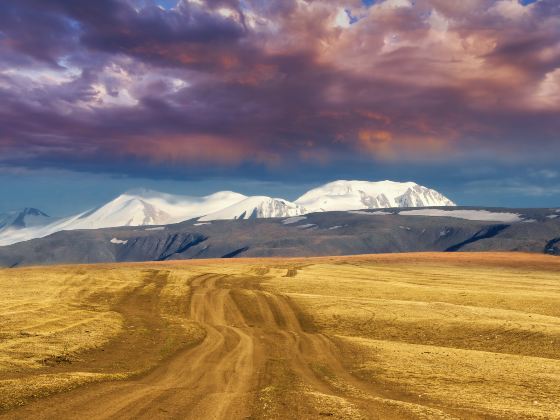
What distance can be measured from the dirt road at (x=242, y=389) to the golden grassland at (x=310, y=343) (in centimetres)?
19

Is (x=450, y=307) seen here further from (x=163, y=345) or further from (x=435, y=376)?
(x=163, y=345)

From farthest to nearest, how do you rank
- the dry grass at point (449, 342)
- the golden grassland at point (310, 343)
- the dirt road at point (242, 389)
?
the dry grass at point (449, 342) → the golden grassland at point (310, 343) → the dirt road at point (242, 389)

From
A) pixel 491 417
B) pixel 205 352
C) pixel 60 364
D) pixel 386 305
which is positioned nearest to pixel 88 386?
pixel 60 364

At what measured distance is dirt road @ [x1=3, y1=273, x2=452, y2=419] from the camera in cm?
2405

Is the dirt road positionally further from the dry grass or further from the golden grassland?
the dry grass

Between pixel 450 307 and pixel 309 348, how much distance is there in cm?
2937

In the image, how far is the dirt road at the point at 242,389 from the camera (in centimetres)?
2405

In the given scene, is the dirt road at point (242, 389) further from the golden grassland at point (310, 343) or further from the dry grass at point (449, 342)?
the dry grass at point (449, 342)

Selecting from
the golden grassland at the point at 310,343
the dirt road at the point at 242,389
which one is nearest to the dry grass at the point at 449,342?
the golden grassland at the point at 310,343

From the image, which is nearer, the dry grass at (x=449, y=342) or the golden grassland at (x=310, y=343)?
the golden grassland at (x=310, y=343)

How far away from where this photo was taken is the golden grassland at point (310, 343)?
2767cm

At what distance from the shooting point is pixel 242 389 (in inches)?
1171

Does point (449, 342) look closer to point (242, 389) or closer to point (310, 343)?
point (310, 343)

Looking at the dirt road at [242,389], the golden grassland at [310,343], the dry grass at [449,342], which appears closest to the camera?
the dirt road at [242,389]
